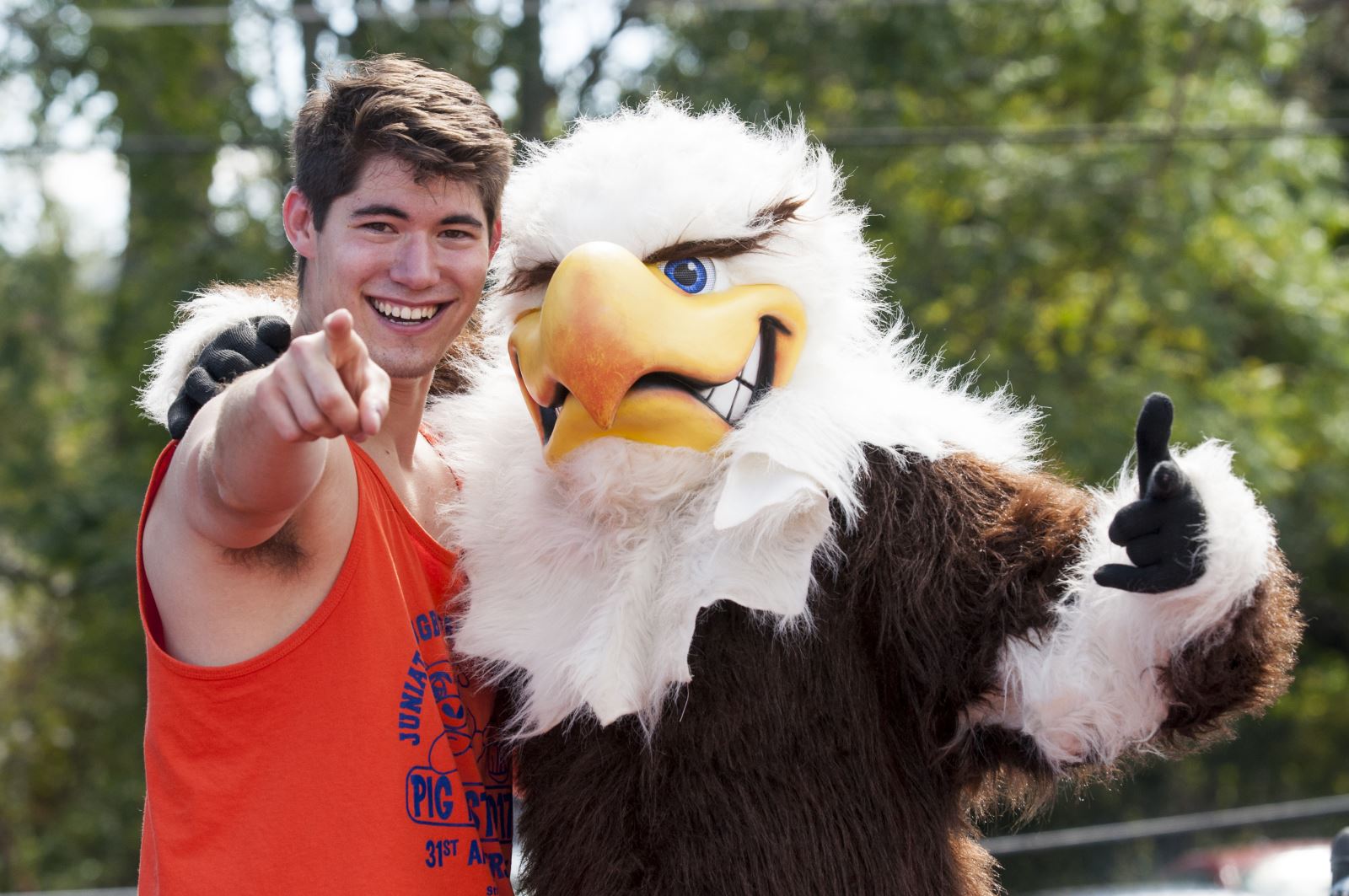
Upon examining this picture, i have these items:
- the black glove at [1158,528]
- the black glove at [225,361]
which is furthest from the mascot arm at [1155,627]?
the black glove at [225,361]

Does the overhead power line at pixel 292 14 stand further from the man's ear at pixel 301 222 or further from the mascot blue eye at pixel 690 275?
the mascot blue eye at pixel 690 275

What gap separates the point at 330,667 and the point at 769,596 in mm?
653

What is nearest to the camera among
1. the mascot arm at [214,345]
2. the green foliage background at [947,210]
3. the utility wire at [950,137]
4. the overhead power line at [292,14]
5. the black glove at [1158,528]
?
the black glove at [1158,528]

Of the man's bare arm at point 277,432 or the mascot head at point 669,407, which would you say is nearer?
the man's bare arm at point 277,432

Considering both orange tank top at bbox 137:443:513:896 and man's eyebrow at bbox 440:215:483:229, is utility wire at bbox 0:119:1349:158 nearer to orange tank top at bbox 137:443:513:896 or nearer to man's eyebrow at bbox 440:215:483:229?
man's eyebrow at bbox 440:215:483:229

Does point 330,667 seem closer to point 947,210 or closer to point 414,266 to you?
point 414,266

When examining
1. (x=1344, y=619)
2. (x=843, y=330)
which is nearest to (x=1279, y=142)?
(x=1344, y=619)

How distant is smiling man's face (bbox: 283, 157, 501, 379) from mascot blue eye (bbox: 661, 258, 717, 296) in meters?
0.41

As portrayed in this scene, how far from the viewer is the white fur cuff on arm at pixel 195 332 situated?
229 cm

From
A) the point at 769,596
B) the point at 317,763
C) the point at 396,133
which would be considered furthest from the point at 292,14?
the point at 769,596

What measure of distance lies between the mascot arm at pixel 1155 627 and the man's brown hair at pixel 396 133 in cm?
114

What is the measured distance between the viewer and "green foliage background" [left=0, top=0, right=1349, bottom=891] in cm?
747

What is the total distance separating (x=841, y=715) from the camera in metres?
1.90

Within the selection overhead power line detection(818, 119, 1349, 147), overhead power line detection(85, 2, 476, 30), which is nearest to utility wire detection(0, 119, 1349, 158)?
overhead power line detection(818, 119, 1349, 147)
